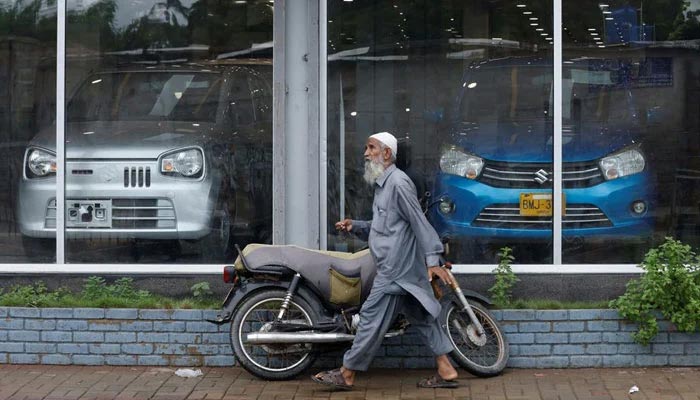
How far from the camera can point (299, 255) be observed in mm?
Result: 9398

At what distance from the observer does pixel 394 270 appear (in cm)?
895

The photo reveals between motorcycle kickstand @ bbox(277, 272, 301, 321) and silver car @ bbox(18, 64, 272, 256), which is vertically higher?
silver car @ bbox(18, 64, 272, 256)

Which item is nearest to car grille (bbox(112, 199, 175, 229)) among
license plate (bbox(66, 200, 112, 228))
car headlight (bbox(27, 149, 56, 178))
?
license plate (bbox(66, 200, 112, 228))

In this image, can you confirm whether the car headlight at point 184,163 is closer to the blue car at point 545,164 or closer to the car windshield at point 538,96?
the blue car at point 545,164

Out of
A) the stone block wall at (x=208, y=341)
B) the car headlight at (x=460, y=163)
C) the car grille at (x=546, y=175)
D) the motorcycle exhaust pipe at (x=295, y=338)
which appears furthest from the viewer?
the car headlight at (x=460, y=163)

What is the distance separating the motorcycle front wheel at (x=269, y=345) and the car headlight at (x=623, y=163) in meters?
2.81

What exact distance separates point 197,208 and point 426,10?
2516 millimetres

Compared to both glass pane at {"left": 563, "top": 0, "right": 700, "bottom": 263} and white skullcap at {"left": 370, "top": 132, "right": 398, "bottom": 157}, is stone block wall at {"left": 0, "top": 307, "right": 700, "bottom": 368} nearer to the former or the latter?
glass pane at {"left": 563, "top": 0, "right": 700, "bottom": 263}

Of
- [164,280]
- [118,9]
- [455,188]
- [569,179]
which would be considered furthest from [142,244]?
[569,179]

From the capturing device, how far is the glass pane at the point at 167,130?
10.5m

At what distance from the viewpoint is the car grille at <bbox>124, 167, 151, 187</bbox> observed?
10.5 meters

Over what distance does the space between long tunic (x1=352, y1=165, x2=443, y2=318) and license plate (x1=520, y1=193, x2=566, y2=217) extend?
5.29 ft

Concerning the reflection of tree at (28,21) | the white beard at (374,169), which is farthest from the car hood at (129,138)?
the white beard at (374,169)

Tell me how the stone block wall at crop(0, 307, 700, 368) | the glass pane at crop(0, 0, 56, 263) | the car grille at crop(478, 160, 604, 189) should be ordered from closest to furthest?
the stone block wall at crop(0, 307, 700, 368), the car grille at crop(478, 160, 604, 189), the glass pane at crop(0, 0, 56, 263)
